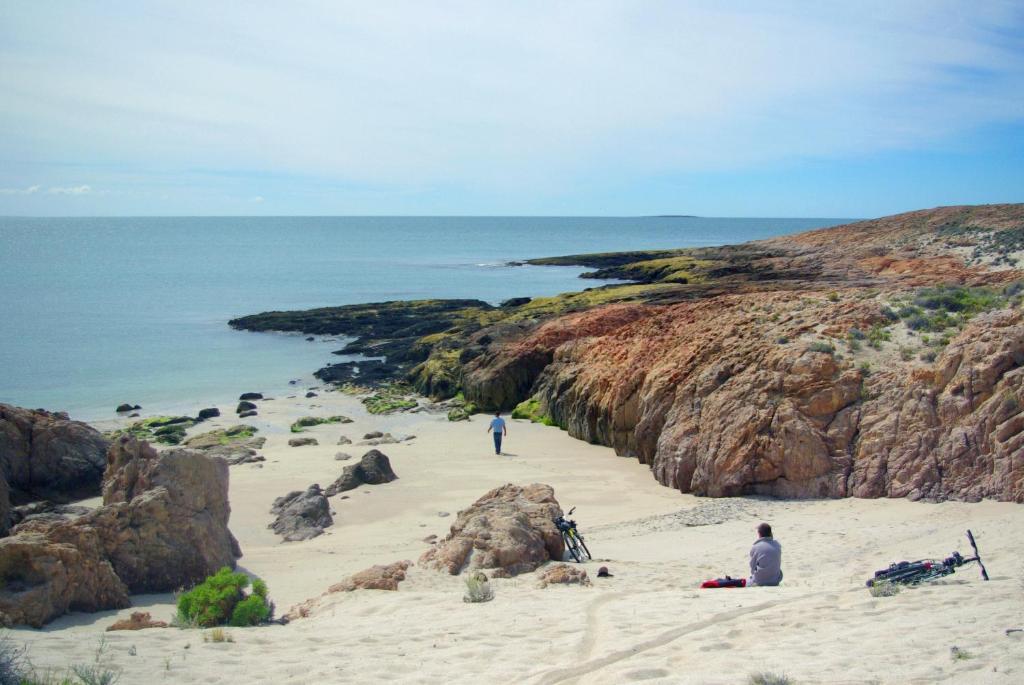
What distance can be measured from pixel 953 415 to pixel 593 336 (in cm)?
1342

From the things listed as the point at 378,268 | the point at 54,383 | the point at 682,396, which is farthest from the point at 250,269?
the point at 682,396

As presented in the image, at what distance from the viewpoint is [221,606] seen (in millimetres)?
8641

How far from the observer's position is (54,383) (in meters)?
35.7

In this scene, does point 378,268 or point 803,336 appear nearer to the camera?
point 803,336

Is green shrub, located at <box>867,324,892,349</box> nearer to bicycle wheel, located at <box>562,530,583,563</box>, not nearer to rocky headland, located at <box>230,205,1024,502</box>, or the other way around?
rocky headland, located at <box>230,205,1024,502</box>

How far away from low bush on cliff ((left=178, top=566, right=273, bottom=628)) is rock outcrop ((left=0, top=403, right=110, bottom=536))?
28.6 ft

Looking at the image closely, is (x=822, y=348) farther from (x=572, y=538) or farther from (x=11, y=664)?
(x=11, y=664)

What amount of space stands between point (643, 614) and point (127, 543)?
22.2 ft

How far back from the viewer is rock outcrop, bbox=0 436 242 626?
8.74 metres

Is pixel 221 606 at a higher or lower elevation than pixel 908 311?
lower

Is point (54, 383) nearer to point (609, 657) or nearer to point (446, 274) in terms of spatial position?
point (609, 657)

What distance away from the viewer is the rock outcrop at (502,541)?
10.5m

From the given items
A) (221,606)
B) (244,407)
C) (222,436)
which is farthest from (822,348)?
(244,407)

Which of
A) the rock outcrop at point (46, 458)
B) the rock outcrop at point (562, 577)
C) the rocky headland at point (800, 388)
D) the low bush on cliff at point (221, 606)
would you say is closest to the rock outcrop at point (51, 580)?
the low bush on cliff at point (221, 606)
